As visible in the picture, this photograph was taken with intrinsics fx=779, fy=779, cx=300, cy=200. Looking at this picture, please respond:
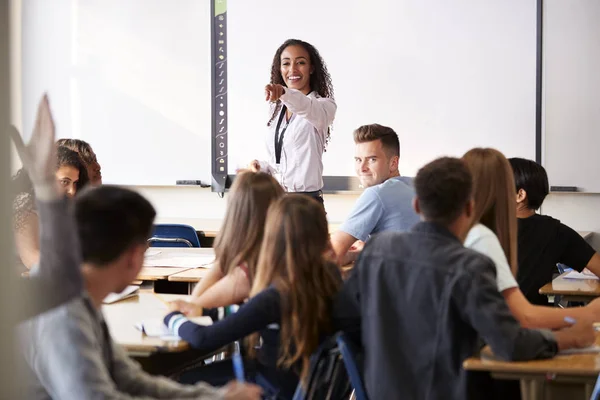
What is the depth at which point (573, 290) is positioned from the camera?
3.12 metres

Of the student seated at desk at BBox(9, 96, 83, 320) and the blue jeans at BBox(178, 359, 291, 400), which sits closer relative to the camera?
the student seated at desk at BBox(9, 96, 83, 320)

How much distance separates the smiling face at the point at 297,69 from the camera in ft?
14.3

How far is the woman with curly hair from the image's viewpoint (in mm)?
4379

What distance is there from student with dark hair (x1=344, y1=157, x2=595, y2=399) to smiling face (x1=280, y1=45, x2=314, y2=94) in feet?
7.80

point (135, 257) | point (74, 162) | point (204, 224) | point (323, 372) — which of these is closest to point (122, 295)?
point (74, 162)

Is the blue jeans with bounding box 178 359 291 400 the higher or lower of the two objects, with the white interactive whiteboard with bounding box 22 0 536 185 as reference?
lower

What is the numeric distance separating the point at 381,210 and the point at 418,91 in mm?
2585

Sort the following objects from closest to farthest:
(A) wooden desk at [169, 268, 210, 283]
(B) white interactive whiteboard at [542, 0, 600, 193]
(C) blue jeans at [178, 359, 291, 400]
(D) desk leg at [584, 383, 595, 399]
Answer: (D) desk leg at [584, 383, 595, 399], (C) blue jeans at [178, 359, 291, 400], (A) wooden desk at [169, 268, 210, 283], (B) white interactive whiteboard at [542, 0, 600, 193]

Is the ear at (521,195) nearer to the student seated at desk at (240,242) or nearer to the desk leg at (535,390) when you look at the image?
the student seated at desk at (240,242)

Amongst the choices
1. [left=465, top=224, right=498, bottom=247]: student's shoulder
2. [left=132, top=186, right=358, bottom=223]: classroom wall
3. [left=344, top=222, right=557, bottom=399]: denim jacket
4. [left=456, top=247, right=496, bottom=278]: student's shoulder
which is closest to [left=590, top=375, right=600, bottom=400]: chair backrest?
[left=344, top=222, right=557, bottom=399]: denim jacket

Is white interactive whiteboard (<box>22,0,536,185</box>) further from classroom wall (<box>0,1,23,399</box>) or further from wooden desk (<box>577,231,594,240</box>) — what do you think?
classroom wall (<box>0,1,23,399</box>)

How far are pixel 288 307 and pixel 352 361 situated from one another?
0.25 metres

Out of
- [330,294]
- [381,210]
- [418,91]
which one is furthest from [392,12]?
[330,294]

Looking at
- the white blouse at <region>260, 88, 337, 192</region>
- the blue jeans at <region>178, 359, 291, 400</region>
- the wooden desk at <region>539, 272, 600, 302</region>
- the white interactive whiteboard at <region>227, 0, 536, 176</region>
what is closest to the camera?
the blue jeans at <region>178, 359, 291, 400</region>
